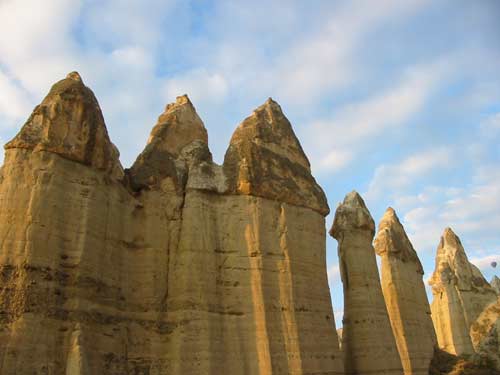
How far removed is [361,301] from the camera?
21.5 meters

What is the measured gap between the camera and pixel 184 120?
2027cm

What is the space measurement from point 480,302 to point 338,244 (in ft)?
57.5

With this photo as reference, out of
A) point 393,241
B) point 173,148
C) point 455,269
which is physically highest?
point 173,148

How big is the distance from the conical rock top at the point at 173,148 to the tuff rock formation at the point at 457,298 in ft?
73.8

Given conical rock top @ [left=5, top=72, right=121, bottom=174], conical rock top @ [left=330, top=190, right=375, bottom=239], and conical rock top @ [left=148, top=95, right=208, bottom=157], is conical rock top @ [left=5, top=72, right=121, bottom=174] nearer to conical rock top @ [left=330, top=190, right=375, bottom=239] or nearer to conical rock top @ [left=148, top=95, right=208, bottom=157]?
conical rock top @ [left=148, top=95, right=208, bottom=157]

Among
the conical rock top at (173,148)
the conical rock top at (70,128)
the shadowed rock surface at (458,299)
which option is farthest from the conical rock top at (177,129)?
the shadowed rock surface at (458,299)

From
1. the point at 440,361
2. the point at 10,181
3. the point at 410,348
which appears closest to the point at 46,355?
the point at 10,181

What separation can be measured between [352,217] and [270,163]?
18.6ft

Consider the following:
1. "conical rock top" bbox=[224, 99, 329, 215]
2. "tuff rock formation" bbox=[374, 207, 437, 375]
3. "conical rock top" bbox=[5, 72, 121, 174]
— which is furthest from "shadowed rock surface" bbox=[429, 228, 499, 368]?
"conical rock top" bbox=[5, 72, 121, 174]

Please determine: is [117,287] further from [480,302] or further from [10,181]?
[480,302]

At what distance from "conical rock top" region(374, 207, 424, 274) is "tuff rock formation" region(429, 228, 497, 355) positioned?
877cm

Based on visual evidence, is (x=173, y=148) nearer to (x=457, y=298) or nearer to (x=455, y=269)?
(x=457, y=298)

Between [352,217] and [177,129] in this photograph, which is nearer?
[177,129]

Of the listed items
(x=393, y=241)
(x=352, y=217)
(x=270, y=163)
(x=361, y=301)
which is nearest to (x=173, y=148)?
(x=270, y=163)
